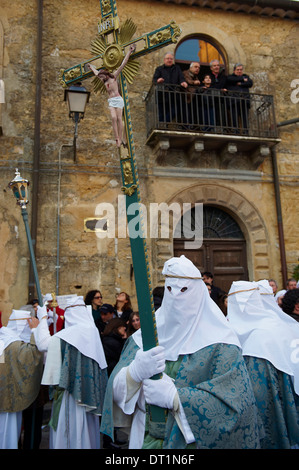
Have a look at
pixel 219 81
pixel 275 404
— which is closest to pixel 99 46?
pixel 275 404

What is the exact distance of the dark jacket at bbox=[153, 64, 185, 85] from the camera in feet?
30.0

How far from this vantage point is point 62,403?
13.1 ft

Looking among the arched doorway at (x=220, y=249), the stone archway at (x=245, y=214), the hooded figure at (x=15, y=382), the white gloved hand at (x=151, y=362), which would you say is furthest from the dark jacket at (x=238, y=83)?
the white gloved hand at (x=151, y=362)

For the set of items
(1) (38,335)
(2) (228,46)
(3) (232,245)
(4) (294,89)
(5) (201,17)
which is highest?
(5) (201,17)

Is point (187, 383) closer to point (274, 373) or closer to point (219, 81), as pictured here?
point (274, 373)

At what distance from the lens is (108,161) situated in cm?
912

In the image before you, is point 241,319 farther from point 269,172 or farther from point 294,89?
point 294,89

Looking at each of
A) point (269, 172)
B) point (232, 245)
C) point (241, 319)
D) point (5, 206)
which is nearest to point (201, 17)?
point (269, 172)

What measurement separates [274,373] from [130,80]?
2366 mm

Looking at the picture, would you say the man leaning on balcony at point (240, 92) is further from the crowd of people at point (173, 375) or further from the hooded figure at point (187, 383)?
the hooded figure at point (187, 383)

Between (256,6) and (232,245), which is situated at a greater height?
(256,6)

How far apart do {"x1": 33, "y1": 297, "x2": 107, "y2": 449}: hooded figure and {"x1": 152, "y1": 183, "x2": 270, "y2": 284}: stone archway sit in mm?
5647

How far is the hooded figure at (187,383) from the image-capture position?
223 cm
